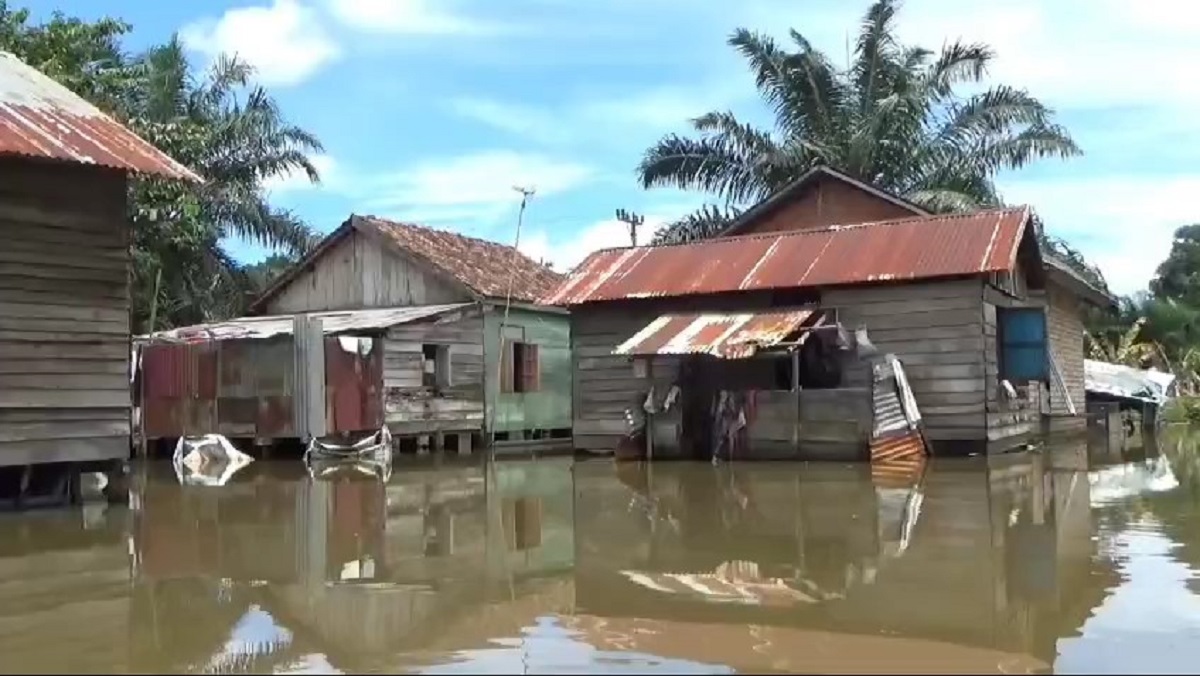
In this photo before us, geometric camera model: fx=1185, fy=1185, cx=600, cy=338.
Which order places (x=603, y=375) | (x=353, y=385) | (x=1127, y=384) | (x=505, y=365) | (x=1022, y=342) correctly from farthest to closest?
(x=1127, y=384), (x=505, y=365), (x=603, y=375), (x=353, y=385), (x=1022, y=342)

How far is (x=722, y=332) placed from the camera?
18875 millimetres

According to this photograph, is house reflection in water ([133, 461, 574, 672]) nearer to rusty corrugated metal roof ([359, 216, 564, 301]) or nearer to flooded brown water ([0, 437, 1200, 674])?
flooded brown water ([0, 437, 1200, 674])

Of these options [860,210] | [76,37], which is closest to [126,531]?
[76,37]

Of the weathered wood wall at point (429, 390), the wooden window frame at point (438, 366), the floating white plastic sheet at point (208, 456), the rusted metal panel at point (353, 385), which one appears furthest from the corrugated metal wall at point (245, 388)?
the wooden window frame at point (438, 366)

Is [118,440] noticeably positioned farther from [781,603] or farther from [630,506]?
[781,603]

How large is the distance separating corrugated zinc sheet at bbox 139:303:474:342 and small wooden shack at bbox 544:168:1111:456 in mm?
3205

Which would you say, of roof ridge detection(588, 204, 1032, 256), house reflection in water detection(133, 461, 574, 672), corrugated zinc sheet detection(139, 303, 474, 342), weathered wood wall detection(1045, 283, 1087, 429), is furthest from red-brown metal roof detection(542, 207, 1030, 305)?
weathered wood wall detection(1045, 283, 1087, 429)

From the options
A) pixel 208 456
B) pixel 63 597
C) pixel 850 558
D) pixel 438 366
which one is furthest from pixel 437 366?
pixel 63 597

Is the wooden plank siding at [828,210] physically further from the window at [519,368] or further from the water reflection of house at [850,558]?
the water reflection of house at [850,558]

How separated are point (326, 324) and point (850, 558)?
50.7ft

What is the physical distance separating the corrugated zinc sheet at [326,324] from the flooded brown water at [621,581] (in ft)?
22.7

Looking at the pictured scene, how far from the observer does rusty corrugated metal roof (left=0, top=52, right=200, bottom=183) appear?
11.7 metres

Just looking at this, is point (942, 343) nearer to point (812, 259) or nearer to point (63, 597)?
point (812, 259)

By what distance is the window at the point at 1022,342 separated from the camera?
19.4 metres
